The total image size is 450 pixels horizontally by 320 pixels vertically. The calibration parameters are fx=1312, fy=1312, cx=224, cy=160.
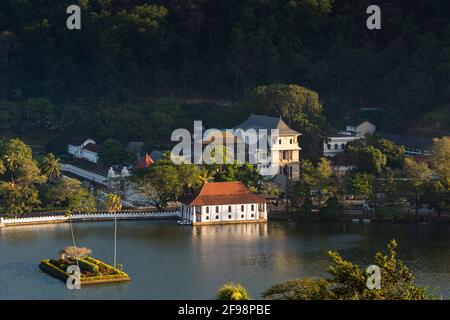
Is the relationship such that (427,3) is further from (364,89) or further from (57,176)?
(57,176)

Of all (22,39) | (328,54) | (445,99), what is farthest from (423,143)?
(22,39)

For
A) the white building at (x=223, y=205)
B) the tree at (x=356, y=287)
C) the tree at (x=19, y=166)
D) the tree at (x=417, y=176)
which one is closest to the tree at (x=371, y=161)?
the tree at (x=417, y=176)

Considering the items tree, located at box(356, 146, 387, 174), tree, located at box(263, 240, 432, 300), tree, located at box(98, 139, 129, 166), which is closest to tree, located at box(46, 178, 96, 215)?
tree, located at box(98, 139, 129, 166)

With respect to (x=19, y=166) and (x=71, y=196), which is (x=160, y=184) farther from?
(x=19, y=166)

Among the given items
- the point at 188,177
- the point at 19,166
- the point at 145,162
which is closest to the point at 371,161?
the point at 188,177

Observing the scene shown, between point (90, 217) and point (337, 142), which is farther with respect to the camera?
point (337, 142)

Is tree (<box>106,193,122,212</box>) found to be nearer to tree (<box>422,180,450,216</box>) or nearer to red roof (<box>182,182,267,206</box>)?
red roof (<box>182,182,267,206</box>)
